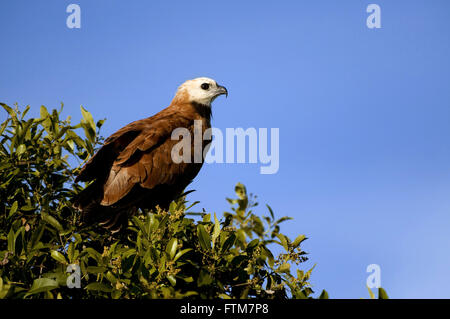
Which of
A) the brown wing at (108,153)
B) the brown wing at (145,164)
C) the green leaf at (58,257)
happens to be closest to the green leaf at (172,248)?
the green leaf at (58,257)

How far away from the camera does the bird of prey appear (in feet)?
17.1

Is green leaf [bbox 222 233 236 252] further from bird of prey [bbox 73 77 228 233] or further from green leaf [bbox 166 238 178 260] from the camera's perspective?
bird of prey [bbox 73 77 228 233]

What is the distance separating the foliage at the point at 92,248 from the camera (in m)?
3.54

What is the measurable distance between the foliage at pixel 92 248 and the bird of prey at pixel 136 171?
0.84ft

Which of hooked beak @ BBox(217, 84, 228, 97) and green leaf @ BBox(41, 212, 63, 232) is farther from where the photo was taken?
hooked beak @ BBox(217, 84, 228, 97)

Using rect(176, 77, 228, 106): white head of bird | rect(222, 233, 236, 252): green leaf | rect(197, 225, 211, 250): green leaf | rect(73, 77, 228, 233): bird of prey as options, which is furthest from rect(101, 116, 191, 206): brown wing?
rect(222, 233, 236, 252): green leaf

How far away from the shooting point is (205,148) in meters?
6.68

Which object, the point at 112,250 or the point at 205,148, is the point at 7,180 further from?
the point at 205,148

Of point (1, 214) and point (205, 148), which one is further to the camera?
point (205, 148)

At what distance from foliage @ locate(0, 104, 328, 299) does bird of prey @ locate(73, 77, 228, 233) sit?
26 cm

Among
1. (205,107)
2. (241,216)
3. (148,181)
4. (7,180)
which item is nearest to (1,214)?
(7,180)

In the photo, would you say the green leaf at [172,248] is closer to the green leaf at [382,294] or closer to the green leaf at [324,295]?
the green leaf at [324,295]

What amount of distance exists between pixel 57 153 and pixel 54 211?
60 centimetres

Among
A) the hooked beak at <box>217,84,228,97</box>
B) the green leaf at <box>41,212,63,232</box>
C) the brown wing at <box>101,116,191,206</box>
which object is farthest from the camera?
the hooked beak at <box>217,84,228,97</box>
